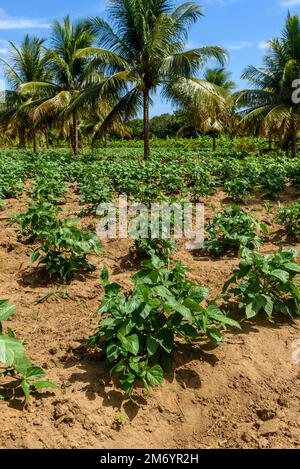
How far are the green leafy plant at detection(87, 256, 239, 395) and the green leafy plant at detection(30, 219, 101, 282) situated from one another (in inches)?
45.9

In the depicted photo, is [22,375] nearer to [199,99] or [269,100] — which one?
[199,99]

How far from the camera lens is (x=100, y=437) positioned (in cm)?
223

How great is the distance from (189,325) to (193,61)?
1123 centimetres

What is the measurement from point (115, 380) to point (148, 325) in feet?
1.16

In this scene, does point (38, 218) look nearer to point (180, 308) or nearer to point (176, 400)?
point (180, 308)

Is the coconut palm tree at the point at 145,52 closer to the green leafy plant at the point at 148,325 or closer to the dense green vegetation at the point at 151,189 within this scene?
the dense green vegetation at the point at 151,189

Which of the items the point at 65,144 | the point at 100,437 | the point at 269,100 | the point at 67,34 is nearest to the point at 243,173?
the point at 100,437

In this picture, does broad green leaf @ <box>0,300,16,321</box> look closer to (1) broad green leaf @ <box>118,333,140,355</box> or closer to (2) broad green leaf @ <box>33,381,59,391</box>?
(2) broad green leaf @ <box>33,381,59,391</box>

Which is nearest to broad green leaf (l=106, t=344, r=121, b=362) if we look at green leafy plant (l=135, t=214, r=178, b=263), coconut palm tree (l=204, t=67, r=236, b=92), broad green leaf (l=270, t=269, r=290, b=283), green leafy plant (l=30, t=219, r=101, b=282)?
broad green leaf (l=270, t=269, r=290, b=283)

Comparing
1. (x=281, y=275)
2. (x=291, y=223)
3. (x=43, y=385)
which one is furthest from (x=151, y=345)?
(x=291, y=223)

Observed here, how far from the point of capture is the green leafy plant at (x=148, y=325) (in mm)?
2469

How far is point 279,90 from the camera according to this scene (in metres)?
16.5

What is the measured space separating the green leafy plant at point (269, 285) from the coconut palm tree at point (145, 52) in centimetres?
1019

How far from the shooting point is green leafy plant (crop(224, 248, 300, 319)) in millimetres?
2994
